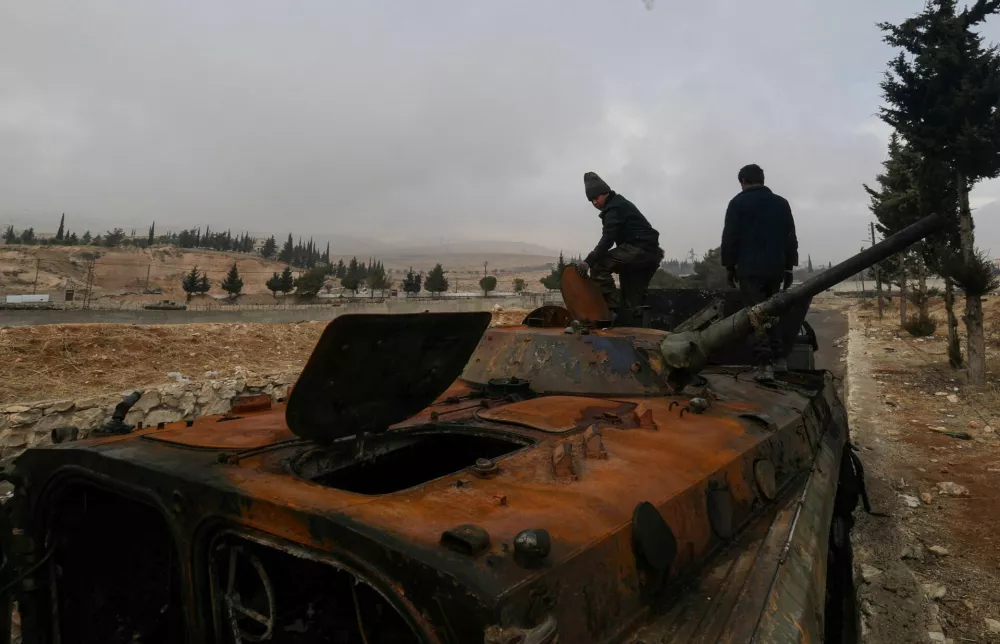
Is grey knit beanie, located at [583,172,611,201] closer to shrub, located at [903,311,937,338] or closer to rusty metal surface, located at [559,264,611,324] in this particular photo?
rusty metal surface, located at [559,264,611,324]

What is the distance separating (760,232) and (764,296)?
61 cm

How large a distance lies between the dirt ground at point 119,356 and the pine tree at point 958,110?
42.2 feet

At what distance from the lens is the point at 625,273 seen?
6488 millimetres

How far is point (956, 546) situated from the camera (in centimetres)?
495

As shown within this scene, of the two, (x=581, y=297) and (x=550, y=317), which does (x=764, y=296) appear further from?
(x=550, y=317)

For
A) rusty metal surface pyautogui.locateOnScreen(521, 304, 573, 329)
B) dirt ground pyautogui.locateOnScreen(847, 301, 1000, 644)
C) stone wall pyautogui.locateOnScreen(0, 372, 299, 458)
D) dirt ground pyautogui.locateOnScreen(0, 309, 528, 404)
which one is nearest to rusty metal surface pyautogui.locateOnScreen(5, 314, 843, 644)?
dirt ground pyautogui.locateOnScreen(847, 301, 1000, 644)

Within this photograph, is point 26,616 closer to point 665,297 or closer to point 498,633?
point 498,633

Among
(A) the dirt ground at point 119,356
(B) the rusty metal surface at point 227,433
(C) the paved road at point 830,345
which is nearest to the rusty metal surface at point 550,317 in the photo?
(B) the rusty metal surface at point 227,433

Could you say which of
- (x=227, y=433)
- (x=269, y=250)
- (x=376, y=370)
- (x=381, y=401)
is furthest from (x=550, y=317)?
(x=269, y=250)

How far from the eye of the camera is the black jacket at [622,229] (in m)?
6.20

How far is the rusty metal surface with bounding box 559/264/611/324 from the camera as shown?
560cm

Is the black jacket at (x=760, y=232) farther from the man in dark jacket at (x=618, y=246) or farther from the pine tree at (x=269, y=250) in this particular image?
the pine tree at (x=269, y=250)

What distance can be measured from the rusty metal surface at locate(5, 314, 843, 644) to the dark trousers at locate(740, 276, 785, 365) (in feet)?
5.14

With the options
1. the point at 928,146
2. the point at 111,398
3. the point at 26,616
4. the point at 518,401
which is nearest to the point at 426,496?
the point at 518,401
